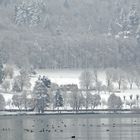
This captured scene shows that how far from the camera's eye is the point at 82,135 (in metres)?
117

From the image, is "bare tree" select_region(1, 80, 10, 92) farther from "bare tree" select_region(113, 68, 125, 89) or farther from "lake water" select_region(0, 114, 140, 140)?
"lake water" select_region(0, 114, 140, 140)

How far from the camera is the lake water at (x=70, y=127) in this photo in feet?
380

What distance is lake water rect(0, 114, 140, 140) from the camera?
116 meters

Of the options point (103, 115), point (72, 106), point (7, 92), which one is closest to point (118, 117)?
point (103, 115)

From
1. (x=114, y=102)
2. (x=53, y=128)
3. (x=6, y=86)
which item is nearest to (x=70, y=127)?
(x=53, y=128)

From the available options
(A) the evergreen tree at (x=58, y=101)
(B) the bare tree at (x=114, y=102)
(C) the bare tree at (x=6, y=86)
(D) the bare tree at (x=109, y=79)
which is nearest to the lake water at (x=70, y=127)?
(B) the bare tree at (x=114, y=102)

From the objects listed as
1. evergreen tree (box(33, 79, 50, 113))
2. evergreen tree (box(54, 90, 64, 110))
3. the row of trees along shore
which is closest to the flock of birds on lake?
evergreen tree (box(33, 79, 50, 113))

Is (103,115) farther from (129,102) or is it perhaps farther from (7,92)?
(7,92)

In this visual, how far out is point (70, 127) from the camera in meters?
130

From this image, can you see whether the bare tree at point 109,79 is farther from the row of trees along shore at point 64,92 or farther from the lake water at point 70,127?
the lake water at point 70,127

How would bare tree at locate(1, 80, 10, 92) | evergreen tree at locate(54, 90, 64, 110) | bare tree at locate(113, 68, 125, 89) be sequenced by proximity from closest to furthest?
evergreen tree at locate(54, 90, 64, 110)
bare tree at locate(1, 80, 10, 92)
bare tree at locate(113, 68, 125, 89)

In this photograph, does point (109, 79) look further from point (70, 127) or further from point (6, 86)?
point (70, 127)

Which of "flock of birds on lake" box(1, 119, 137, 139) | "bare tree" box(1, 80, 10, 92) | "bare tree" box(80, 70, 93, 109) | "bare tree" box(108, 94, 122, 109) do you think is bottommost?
"flock of birds on lake" box(1, 119, 137, 139)

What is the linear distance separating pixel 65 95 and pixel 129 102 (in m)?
10.6
